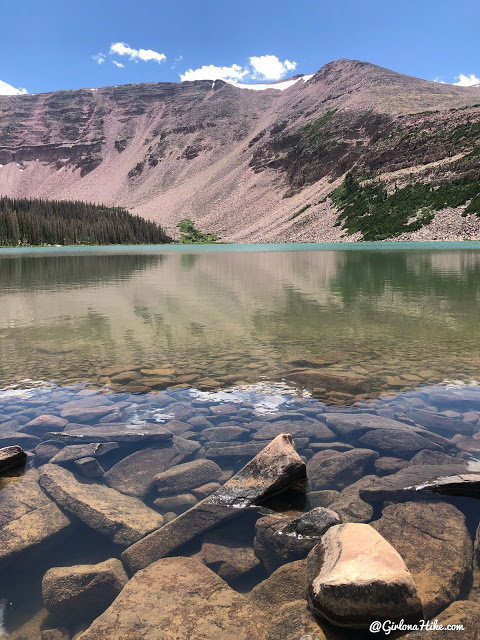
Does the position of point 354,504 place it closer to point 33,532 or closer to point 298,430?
point 298,430

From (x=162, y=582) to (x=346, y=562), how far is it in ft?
5.79

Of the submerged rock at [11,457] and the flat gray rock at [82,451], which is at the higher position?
the submerged rock at [11,457]

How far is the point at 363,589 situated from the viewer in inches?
143

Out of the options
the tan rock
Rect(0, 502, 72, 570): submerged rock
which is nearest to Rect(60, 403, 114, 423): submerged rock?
Rect(0, 502, 72, 570): submerged rock

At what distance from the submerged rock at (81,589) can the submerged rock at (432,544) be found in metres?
2.83

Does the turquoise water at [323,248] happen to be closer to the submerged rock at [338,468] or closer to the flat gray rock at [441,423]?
the flat gray rock at [441,423]

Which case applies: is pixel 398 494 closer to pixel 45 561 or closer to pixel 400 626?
pixel 400 626

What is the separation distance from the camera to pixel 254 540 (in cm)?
485

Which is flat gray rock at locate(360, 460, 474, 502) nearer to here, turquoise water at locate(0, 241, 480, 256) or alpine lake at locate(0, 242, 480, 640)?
alpine lake at locate(0, 242, 480, 640)

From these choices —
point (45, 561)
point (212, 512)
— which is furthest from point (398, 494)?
point (45, 561)

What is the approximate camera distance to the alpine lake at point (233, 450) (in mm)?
4134

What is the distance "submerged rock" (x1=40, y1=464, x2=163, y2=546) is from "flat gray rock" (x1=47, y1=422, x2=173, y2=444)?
41.5 inches

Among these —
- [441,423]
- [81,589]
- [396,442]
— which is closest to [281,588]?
[81,589]

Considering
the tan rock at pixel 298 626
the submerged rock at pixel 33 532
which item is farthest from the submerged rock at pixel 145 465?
the tan rock at pixel 298 626
